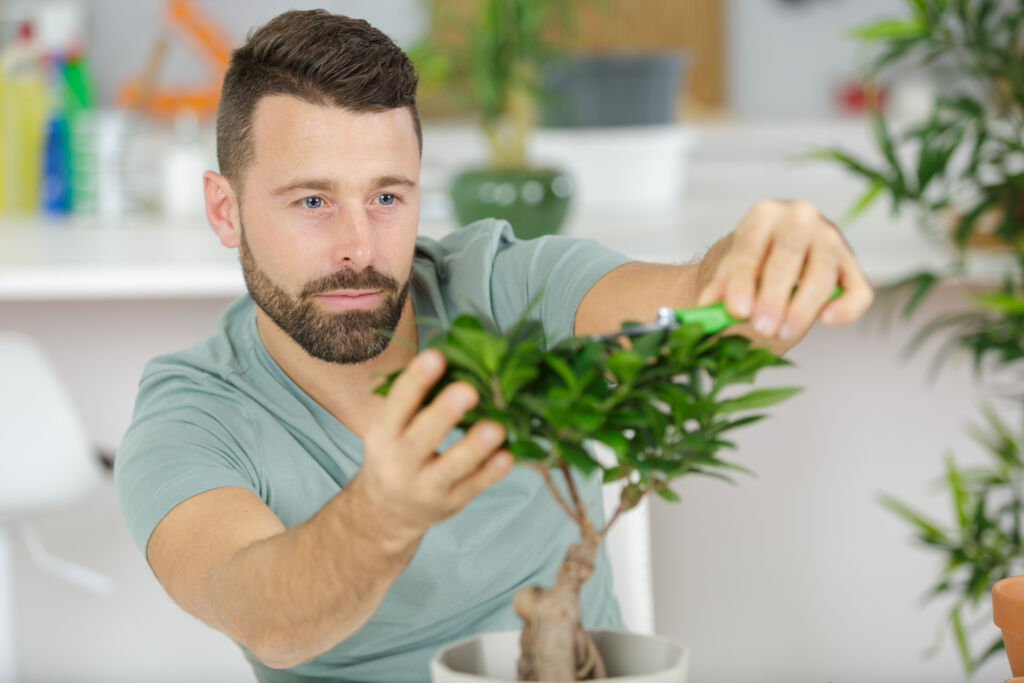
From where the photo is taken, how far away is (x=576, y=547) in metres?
0.70

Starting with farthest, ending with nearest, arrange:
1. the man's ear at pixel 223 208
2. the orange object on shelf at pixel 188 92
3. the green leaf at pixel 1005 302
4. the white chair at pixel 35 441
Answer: the orange object on shelf at pixel 188 92
the white chair at pixel 35 441
the green leaf at pixel 1005 302
the man's ear at pixel 223 208

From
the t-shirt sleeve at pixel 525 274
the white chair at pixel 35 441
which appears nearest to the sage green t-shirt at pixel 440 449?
the t-shirt sleeve at pixel 525 274

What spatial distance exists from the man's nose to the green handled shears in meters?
0.31

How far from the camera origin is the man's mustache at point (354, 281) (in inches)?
38.9

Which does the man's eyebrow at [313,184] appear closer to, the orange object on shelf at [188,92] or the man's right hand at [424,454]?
the man's right hand at [424,454]

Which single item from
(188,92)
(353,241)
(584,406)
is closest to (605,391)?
(584,406)

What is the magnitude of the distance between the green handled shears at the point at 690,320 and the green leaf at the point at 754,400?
4cm

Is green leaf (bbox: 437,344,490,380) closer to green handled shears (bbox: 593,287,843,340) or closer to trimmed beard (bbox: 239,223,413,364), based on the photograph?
green handled shears (bbox: 593,287,843,340)

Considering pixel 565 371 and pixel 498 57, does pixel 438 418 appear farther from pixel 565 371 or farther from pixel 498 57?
pixel 498 57

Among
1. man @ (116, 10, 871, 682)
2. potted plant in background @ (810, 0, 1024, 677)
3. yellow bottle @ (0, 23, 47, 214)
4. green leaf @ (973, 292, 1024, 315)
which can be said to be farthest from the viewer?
yellow bottle @ (0, 23, 47, 214)

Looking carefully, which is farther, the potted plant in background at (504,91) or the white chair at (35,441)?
the potted plant in background at (504,91)

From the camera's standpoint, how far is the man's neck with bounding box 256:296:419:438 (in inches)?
45.4

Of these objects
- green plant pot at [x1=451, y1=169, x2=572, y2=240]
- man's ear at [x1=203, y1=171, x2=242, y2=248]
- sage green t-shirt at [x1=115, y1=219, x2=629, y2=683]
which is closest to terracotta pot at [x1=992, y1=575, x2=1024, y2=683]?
sage green t-shirt at [x1=115, y1=219, x2=629, y2=683]

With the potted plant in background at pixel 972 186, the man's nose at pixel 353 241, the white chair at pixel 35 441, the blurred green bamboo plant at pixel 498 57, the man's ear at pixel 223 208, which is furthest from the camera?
the blurred green bamboo plant at pixel 498 57
